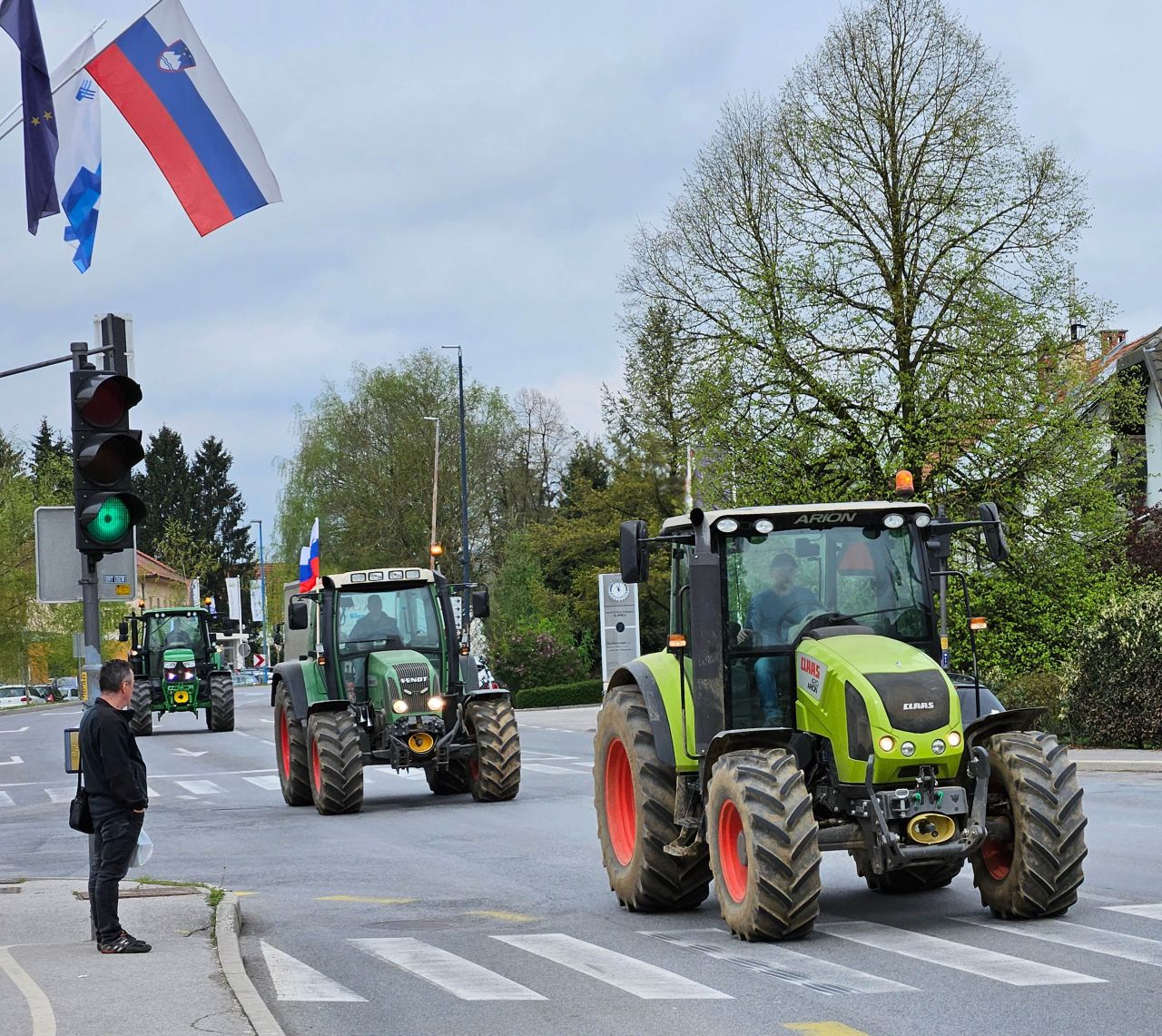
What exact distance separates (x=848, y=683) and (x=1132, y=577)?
94.2 feet

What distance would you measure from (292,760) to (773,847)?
41.4 ft

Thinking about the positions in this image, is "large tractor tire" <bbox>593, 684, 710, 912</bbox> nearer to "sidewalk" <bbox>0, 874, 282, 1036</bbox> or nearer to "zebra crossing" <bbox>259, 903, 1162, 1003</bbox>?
"zebra crossing" <bbox>259, 903, 1162, 1003</bbox>

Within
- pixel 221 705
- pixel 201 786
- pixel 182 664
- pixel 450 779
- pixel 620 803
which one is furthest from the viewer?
→ pixel 182 664

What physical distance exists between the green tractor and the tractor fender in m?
33.4

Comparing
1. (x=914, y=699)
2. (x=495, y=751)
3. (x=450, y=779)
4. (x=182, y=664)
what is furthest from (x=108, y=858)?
(x=182, y=664)

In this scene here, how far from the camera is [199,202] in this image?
46.0 feet

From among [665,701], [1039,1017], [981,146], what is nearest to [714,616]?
[665,701]

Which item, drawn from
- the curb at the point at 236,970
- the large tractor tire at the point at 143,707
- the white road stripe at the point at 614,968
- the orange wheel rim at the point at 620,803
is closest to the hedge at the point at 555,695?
the large tractor tire at the point at 143,707

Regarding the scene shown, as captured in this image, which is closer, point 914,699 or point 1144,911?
point 914,699

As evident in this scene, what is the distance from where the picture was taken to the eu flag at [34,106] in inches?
535

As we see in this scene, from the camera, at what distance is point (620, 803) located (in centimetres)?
1242

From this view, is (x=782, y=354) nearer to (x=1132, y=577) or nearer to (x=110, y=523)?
(x=1132, y=577)

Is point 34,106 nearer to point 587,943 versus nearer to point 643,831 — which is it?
point 643,831

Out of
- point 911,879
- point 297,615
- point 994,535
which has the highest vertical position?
point 994,535
